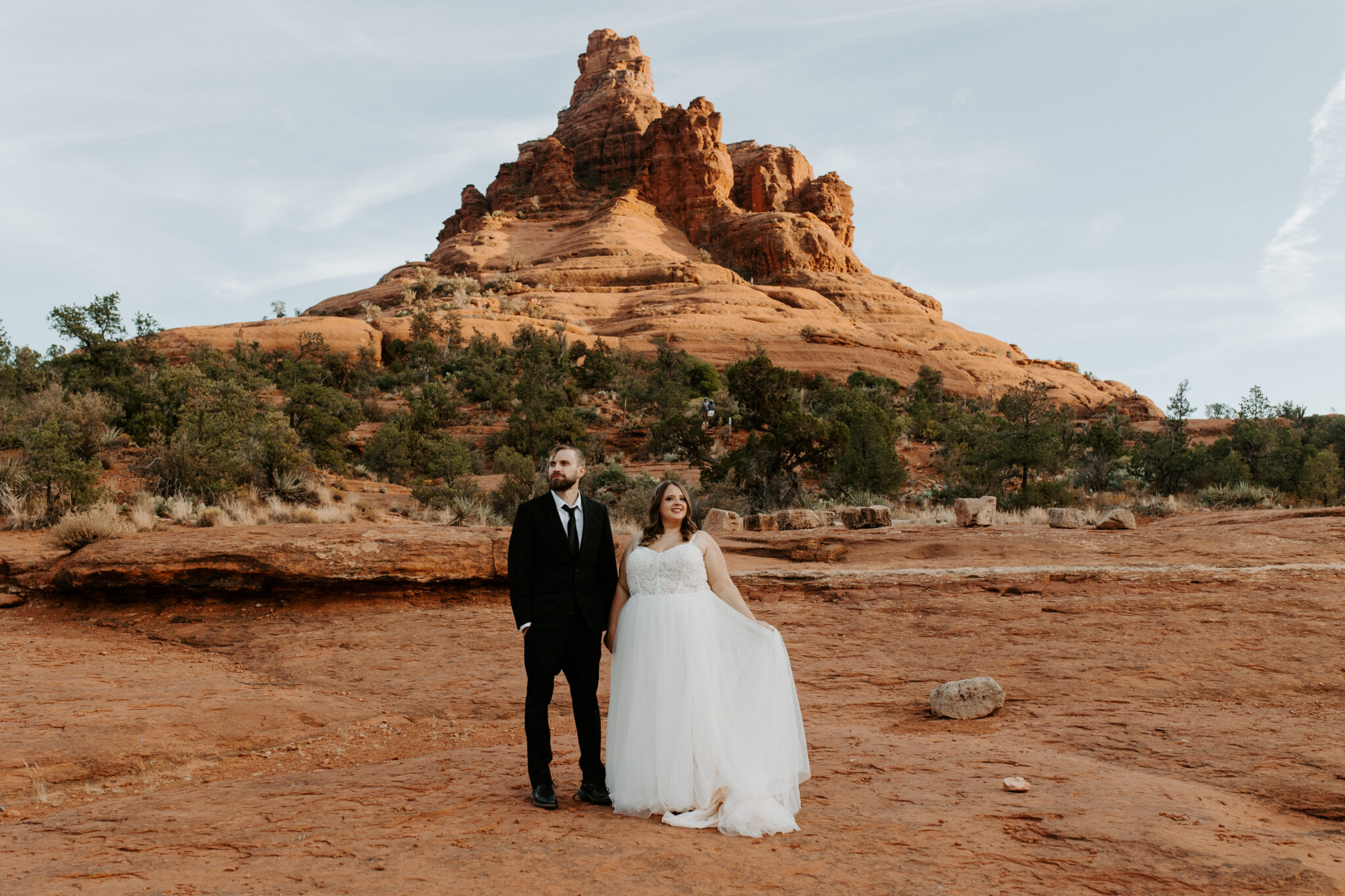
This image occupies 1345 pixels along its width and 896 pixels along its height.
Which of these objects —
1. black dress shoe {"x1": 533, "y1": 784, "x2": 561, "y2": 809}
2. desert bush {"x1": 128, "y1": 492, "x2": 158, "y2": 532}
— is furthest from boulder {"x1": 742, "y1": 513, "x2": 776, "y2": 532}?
black dress shoe {"x1": 533, "y1": 784, "x2": 561, "y2": 809}

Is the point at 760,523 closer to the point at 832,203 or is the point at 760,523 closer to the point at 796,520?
the point at 796,520

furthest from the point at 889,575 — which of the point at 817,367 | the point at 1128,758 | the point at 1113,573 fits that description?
the point at 817,367

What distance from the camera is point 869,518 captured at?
13391mm

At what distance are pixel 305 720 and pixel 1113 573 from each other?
853 centimetres

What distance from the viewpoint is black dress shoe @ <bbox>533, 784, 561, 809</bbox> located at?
4.00 m

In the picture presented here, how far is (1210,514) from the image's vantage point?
14086 mm

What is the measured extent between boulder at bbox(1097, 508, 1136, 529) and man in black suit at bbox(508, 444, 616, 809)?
1091 cm

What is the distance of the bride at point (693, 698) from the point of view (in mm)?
3928

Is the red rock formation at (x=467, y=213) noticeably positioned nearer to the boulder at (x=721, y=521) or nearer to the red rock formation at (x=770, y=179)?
the red rock formation at (x=770, y=179)

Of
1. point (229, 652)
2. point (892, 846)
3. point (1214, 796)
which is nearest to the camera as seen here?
point (892, 846)

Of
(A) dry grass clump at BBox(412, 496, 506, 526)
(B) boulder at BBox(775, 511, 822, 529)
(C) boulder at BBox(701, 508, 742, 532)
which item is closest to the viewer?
(B) boulder at BBox(775, 511, 822, 529)

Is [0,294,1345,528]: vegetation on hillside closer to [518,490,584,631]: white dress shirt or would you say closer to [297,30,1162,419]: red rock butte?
[518,490,584,631]: white dress shirt

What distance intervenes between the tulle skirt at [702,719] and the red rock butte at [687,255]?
140 feet

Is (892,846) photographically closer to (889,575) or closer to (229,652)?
(889,575)
